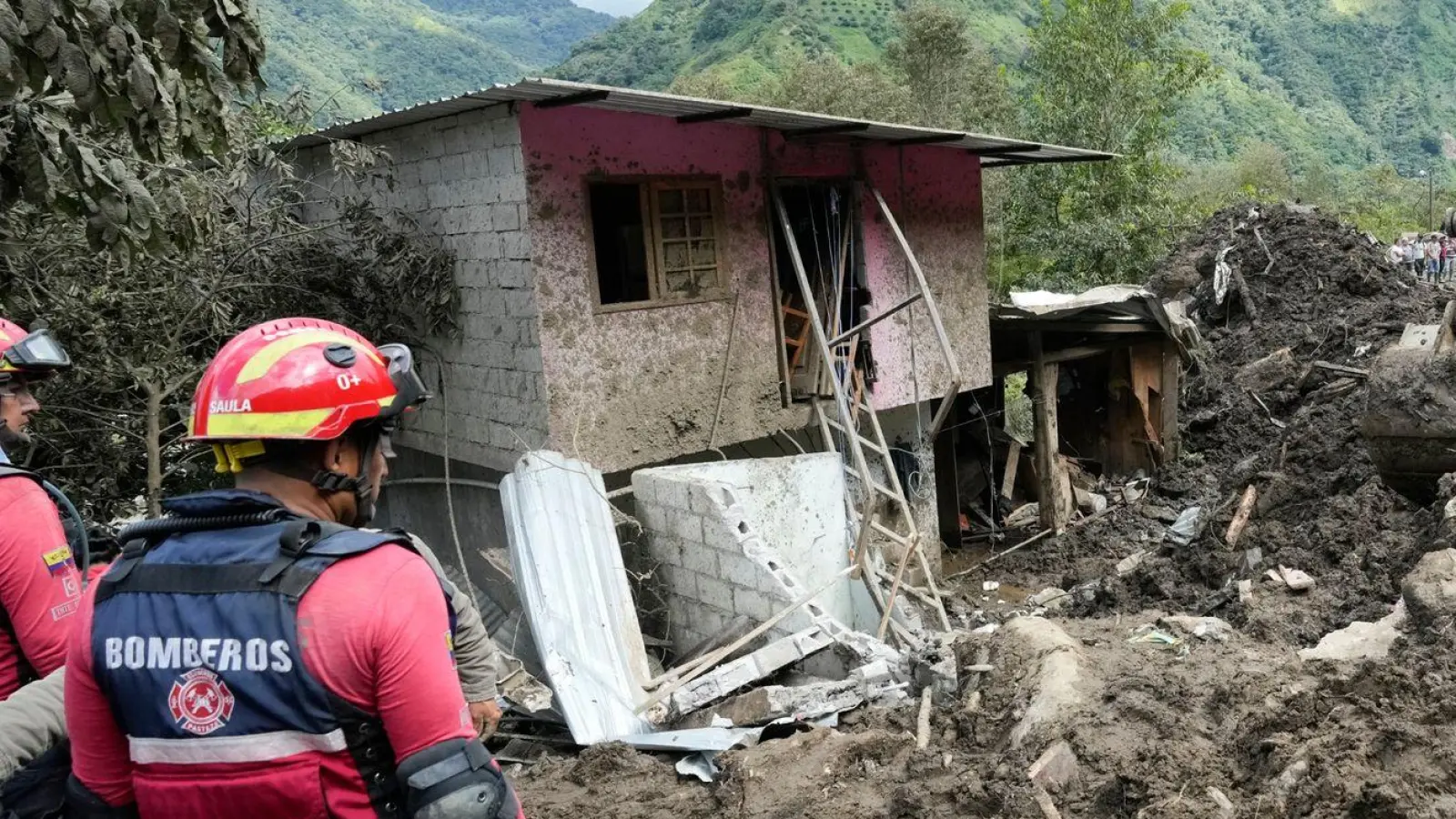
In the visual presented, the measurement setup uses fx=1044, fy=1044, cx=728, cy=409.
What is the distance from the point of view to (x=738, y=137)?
8.66m

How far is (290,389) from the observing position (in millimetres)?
1948

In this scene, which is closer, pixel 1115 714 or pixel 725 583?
pixel 1115 714

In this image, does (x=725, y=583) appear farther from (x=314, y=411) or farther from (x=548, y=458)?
(x=314, y=411)

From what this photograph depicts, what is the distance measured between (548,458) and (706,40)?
52.5 m

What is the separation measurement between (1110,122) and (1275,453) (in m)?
12.9

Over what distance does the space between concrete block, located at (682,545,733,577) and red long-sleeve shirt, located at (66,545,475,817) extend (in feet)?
16.5

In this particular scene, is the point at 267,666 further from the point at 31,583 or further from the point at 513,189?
the point at 513,189

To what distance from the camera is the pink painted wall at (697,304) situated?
753cm

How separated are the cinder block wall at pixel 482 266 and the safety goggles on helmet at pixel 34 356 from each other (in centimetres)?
420

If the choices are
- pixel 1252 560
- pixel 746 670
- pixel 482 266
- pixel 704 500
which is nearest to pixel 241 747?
pixel 746 670

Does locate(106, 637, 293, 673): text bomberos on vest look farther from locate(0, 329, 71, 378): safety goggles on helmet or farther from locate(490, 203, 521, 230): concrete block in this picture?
locate(490, 203, 521, 230): concrete block

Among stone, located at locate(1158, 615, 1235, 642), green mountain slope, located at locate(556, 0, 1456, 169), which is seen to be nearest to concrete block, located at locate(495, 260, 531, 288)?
stone, located at locate(1158, 615, 1235, 642)

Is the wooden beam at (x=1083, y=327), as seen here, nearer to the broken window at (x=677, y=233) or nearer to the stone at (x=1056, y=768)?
the broken window at (x=677, y=233)

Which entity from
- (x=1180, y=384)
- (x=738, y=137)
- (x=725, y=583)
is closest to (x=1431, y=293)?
(x=1180, y=384)
